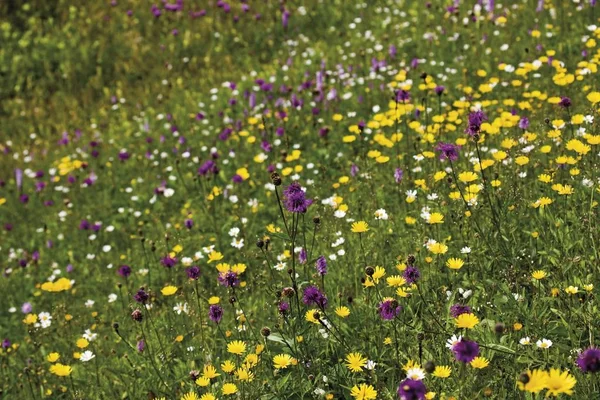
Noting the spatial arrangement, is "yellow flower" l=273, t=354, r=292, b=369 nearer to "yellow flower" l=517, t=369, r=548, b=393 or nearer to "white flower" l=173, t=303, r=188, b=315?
"white flower" l=173, t=303, r=188, b=315

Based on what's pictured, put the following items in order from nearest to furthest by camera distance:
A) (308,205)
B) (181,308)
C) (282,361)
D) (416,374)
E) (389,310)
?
(416,374)
(389,310)
(282,361)
(308,205)
(181,308)

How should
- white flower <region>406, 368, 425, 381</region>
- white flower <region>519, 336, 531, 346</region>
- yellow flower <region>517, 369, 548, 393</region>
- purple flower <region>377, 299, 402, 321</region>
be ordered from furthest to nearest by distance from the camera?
purple flower <region>377, 299, 402, 321</region> < white flower <region>519, 336, 531, 346</region> < white flower <region>406, 368, 425, 381</region> < yellow flower <region>517, 369, 548, 393</region>

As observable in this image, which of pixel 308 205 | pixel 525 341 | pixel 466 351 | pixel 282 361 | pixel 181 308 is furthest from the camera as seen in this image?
pixel 181 308

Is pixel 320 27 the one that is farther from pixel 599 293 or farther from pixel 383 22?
pixel 599 293

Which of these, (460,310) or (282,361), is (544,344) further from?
(282,361)

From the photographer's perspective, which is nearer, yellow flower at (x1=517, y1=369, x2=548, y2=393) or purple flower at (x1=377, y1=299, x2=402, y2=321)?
yellow flower at (x1=517, y1=369, x2=548, y2=393)

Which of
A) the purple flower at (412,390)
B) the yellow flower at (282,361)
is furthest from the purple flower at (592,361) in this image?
the yellow flower at (282,361)

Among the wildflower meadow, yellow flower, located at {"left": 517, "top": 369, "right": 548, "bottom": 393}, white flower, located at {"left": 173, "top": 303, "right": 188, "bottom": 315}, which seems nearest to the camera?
yellow flower, located at {"left": 517, "top": 369, "right": 548, "bottom": 393}

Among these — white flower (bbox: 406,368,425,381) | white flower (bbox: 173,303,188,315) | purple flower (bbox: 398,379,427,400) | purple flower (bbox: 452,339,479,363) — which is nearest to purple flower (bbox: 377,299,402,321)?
white flower (bbox: 406,368,425,381)

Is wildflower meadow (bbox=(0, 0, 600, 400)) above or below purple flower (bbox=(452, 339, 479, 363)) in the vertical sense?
below

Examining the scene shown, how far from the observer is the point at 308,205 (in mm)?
3090

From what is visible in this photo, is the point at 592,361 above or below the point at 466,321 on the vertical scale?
above

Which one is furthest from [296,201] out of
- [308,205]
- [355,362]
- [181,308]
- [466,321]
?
[181,308]

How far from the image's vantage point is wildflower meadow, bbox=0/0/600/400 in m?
2.57
